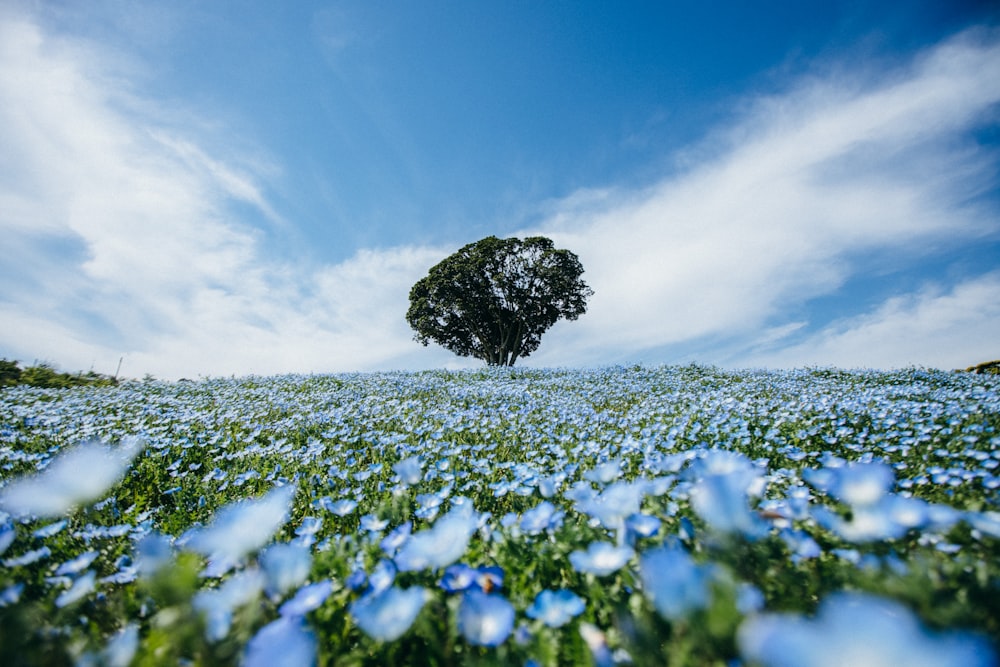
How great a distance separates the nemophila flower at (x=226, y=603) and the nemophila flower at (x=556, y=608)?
750 millimetres

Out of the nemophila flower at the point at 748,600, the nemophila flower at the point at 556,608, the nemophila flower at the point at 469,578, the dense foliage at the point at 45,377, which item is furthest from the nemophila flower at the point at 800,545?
the dense foliage at the point at 45,377

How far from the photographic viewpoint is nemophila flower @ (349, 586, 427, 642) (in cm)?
106

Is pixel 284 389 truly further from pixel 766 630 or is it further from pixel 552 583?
pixel 766 630

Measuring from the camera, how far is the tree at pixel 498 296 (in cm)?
2961

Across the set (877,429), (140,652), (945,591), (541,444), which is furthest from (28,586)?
(877,429)

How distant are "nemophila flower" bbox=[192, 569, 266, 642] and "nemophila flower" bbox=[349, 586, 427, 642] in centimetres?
28

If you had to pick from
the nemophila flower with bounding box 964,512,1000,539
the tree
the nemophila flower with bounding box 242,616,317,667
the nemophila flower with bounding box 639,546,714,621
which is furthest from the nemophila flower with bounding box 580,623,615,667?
the tree

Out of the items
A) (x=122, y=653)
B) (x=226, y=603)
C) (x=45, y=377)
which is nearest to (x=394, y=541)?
(x=226, y=603)

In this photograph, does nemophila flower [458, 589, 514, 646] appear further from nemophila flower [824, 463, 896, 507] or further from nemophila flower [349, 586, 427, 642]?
nemophila flower [824, 463, 896, 507]

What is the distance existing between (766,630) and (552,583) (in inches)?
38.9

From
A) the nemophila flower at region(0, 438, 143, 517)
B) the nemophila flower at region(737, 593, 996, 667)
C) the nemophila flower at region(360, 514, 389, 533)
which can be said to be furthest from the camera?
the nemophila flower at region(0, 438, 143, 517)

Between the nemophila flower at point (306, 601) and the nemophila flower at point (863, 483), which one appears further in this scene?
the nemophila flower at point (863, 483)

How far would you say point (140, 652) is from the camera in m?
1.15

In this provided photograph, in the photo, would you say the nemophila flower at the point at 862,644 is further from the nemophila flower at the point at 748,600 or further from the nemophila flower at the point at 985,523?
the nemophila flower at the point at 985,523
